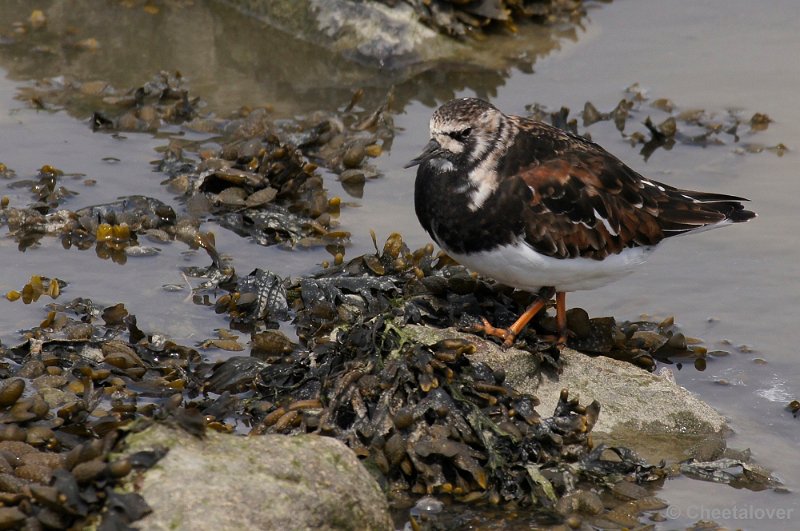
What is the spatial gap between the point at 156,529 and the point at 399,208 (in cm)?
351

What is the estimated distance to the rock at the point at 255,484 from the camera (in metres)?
3.18

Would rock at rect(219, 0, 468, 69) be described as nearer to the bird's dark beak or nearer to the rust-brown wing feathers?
the rust-brown wing feathers

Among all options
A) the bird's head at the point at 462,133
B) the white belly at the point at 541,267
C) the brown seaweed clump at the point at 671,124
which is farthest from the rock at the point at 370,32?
the white belly at the point at 541,267

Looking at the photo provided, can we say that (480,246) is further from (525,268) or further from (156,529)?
(156,529)

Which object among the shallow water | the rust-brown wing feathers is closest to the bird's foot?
the rust-brown wing feathers

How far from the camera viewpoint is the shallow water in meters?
5.12

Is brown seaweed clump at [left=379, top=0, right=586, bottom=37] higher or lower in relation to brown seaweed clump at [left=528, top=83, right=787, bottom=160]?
higher

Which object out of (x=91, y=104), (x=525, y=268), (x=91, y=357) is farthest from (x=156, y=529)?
(x=91, y=104)

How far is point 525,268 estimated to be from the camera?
461 centimetres

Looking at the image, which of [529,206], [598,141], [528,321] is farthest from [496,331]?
[598,141]

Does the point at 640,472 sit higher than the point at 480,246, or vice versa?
the point at 480,246

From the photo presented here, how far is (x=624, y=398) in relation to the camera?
15.4 feet

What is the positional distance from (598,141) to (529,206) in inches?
110

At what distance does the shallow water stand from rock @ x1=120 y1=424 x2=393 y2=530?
1.28 m
